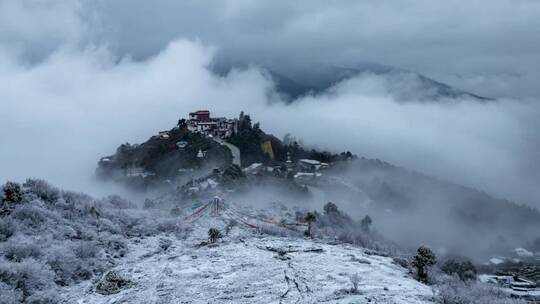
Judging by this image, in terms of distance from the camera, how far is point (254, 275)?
1617 centimetres

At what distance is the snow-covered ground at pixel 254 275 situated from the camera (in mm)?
14352

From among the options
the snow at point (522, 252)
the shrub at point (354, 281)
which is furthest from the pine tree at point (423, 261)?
the snow at point (522, 252)

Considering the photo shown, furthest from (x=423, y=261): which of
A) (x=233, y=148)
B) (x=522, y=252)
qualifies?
(x=233, y=148)

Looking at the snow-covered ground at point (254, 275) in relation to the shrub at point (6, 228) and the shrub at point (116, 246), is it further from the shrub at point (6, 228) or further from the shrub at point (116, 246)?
the shrub at point (6, 228)

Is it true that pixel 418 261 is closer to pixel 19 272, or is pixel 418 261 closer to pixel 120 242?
pixel 120 242

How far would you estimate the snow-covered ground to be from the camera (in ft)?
47.1

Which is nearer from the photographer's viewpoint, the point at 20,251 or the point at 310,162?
the point at 20,251

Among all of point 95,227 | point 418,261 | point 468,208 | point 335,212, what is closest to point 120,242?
point 95,227

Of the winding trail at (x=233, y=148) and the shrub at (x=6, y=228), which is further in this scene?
the winding trail at (x=233, y=148)

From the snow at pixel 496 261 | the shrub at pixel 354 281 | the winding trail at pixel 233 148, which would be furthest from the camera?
the winding trail at pixel 233 148

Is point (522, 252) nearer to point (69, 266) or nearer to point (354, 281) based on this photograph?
point (354, 281)

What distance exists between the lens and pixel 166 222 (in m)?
24.1

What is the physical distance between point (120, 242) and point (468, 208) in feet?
364

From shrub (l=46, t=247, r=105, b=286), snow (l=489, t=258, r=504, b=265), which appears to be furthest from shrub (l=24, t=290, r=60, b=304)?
snow (l=489, t=258, r=504, b=265)
